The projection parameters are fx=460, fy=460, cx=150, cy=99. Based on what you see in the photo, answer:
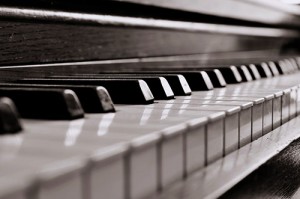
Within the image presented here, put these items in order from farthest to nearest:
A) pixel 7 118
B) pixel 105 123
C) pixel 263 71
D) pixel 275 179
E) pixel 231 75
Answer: pixel 263 71 < pixel 231 75 < pixel 275 179 < pixel 105 123 < pixel 7 118

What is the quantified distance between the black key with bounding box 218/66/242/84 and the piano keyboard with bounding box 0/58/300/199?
0.87 feet

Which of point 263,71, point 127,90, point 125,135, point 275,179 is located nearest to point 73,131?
point 125,135

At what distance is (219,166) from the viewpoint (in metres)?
0.78

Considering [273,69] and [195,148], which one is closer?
[195,148]

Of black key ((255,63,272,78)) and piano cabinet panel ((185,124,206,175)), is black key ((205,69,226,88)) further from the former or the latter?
piano cabinet panel ((185,124,206,175))

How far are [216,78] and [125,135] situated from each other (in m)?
0.78

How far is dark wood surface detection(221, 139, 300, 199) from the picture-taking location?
85 centimetres

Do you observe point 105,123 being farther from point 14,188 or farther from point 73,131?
point 14,188

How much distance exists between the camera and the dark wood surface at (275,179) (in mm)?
846

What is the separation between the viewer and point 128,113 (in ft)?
2.59

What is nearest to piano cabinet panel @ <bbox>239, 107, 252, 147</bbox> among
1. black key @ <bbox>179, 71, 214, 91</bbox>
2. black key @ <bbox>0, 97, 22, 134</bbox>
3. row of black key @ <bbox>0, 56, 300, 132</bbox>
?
row of black key @ <bbox>0, 56, 300, 132</bbox>

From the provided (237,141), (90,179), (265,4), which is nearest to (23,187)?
(90,179)

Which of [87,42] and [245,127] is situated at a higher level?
[87,42]

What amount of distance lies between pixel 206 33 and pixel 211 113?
1.39 metres
